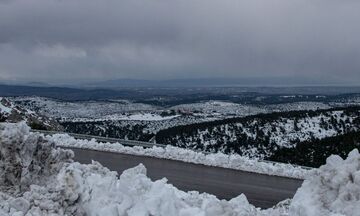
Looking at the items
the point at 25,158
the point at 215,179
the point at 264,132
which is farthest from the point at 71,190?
the point at 264,132

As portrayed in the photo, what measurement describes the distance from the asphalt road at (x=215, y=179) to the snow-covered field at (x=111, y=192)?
5.30 metres

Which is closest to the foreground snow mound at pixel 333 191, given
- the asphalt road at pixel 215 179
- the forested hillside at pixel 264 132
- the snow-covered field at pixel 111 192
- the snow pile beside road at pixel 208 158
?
the snow-covered field at pixel 111 192

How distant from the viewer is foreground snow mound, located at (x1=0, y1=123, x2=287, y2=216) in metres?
11.7

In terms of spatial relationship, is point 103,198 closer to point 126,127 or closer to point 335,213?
point 335,213

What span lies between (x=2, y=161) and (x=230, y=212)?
5.95 m

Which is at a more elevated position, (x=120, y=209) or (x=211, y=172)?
(x=120, y=209)

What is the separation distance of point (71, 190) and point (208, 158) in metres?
15.3

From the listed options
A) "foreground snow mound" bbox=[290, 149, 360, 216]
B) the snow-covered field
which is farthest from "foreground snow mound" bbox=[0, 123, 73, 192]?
"foreground snow mound" bbox=[290, 149, 360, 216]

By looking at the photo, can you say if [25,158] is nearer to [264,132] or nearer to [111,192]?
[111,192]

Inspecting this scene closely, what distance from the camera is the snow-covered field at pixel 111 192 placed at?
458 inches

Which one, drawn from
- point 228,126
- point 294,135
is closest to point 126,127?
point 228,126

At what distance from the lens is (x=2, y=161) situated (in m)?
13.5

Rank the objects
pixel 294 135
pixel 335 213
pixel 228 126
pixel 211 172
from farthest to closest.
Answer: pixel 228 126 < pixel 294 135 < pixel 211 172 < pixel 335 213

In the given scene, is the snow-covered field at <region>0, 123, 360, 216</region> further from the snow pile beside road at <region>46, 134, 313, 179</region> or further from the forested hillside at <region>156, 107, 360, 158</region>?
the forested hillside at <region>156, 107, 360, 158</region>
